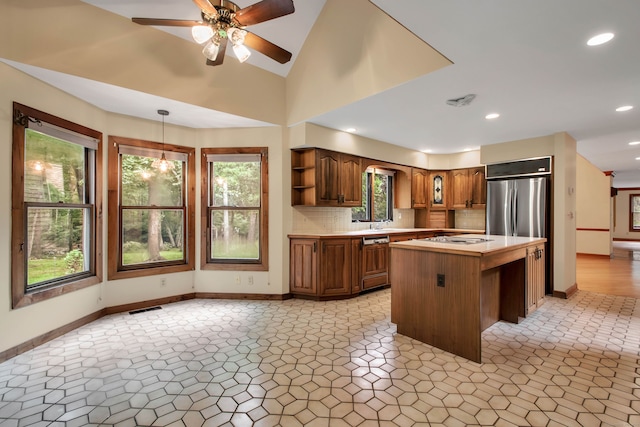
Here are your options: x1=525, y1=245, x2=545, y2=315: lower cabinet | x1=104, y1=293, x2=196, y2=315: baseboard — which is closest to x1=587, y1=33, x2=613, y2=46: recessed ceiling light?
Result: x1=525, y1=245, x2=545, y2=315: lower cabinet

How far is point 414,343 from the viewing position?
9.30 ft

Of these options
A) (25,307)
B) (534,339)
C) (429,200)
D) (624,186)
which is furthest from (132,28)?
(624,186)

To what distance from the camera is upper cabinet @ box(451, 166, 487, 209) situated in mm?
5957

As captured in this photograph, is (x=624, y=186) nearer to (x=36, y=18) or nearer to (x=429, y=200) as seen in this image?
(x=429, y=200)

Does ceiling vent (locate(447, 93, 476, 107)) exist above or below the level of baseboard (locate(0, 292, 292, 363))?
above

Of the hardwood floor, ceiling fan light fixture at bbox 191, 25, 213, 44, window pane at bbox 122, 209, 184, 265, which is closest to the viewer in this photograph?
ceiling fan light fixture at bbox 191, 25, 213, 44

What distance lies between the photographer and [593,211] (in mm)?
8703

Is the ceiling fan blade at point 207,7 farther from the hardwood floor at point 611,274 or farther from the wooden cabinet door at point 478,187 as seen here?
the hardwood floor at point 611,274

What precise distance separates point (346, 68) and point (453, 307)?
2.82m

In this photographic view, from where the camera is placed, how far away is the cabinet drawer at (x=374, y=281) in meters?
4.54

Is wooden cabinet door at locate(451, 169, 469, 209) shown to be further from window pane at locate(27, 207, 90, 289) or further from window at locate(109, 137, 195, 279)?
window pane at locate(27, 207, 90, 289)

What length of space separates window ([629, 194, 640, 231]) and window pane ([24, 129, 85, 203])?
18.7 metres

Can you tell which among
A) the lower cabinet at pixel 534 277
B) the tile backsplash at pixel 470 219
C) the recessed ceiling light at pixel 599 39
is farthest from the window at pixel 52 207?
the tile backsplash at pixel 470 219

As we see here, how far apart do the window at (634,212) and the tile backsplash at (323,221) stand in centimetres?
1440
